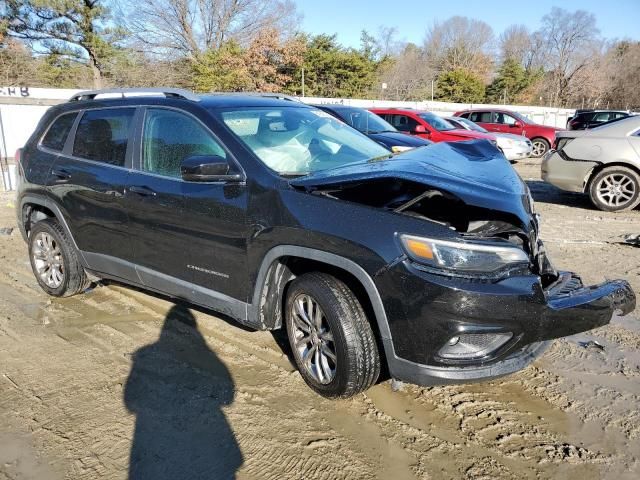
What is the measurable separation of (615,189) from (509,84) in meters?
54.3

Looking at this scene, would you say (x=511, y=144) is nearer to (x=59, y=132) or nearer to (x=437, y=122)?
(x=437, y=122)

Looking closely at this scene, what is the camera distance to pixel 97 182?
4.00 metres

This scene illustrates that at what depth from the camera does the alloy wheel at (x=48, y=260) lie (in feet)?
15.4

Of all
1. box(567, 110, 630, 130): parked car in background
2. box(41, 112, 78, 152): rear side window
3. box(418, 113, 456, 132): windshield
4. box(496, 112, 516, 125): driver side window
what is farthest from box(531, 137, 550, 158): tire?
box(41, 112, 78, 152): rear side window

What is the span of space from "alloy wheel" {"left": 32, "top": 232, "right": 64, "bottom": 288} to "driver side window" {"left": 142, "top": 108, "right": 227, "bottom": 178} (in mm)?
1601

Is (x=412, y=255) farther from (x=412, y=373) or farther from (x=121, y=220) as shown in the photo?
(x=121, y=220)

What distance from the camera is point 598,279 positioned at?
487 centimetres

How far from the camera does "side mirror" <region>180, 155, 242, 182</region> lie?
3.04m

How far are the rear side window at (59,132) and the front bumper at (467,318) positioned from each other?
3.39 metres

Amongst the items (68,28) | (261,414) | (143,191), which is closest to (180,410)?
(261,414)

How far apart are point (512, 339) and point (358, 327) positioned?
30.4 inches

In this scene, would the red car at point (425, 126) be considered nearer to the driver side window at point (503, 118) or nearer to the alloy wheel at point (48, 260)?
the driver side window at point (503, 118)

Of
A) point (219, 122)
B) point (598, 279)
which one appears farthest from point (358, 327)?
Result: point (598, 279)

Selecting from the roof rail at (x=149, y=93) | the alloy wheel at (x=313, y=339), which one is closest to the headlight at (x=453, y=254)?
the alloy wheel at (x=313, y=339)
